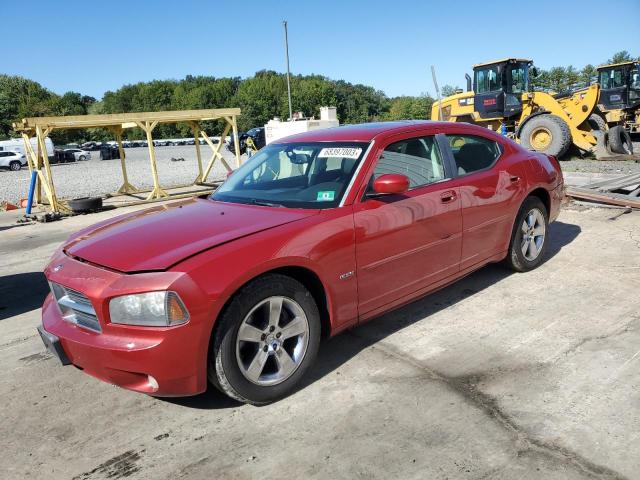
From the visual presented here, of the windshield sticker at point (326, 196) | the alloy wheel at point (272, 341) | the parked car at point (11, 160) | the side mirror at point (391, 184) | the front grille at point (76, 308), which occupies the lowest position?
the alloy wheel at point (272, 341)

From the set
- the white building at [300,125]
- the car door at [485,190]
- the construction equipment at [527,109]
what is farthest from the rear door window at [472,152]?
the construction equipment at [527,109]

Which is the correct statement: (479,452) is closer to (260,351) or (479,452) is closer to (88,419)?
(260,351)

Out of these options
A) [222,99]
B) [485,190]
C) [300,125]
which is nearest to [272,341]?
[485,190]

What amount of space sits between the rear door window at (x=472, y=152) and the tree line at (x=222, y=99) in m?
54.0

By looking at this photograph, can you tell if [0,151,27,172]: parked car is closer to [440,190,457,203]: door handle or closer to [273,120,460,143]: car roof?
[273,120,460,143]: car roof

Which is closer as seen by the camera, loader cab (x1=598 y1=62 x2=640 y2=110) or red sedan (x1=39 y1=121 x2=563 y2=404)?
red sedan (x1=39 y1=121 x2=563 y2=404)

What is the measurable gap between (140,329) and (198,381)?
0.42m

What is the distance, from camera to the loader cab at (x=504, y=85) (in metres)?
15.8

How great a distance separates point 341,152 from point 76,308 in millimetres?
2076

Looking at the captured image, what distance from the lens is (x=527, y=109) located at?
621 inches

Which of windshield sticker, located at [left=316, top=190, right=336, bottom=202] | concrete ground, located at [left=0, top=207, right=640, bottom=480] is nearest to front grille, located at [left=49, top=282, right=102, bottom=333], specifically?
concrete ground, located at [left=0, top=207, right=640, bottom=480]

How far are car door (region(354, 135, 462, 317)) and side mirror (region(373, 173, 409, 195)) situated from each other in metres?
0.11

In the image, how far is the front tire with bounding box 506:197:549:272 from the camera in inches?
191

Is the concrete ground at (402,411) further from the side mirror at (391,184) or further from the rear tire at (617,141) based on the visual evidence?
the rear tire at (617,141)
